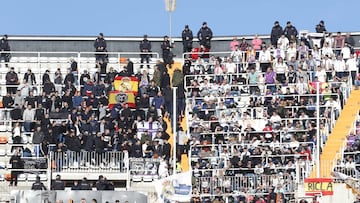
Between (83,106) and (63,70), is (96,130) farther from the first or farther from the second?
(63,70)

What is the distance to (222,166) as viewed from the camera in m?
50.6

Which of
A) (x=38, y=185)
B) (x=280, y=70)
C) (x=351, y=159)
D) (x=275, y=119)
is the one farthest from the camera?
(x=280, y=70)

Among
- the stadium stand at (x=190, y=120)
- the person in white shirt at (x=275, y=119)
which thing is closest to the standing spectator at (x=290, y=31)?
the stadium stand at (x=190, y=120)

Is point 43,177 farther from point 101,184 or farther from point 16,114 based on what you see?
point 16,114

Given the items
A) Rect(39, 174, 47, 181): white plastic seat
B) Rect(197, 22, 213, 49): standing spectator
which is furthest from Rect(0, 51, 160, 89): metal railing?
Rect(39, 174, 47, 181): white plastic seat

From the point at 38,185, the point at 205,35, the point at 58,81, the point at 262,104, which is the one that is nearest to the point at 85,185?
the point at 38,185

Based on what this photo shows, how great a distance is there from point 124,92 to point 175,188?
9930 millimetres

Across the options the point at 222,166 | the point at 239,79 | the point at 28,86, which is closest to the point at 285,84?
the point at 239,79

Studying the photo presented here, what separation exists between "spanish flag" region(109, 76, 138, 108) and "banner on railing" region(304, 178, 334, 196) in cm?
1087

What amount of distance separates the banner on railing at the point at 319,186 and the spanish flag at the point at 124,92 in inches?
428

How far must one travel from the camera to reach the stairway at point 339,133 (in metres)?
49.8

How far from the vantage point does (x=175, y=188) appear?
4547cm

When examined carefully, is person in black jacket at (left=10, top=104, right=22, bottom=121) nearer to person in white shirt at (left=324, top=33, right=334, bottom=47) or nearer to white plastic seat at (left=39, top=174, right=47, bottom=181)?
white plastic seat at (left=39, top=174, right=47, bottom=181)

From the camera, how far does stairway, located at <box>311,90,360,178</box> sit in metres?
49.8
